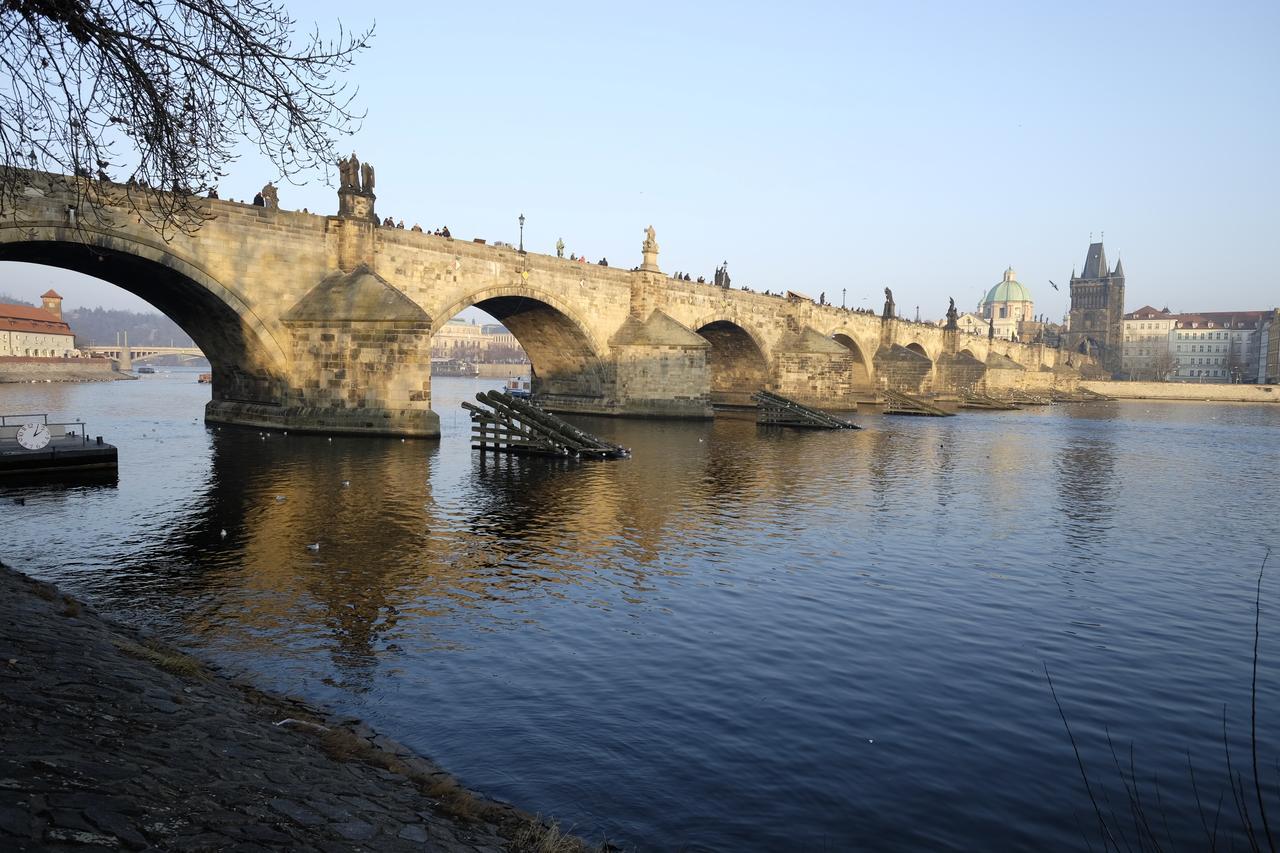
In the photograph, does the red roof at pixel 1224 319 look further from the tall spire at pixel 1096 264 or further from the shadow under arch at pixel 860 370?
the shadow under arch at pixel 860 370

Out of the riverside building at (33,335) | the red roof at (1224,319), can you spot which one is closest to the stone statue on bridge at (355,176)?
the riverside building at (33,335)

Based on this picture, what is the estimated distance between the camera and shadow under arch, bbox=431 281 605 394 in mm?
42750

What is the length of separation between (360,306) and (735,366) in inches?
1429

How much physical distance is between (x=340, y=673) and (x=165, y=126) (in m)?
5.29

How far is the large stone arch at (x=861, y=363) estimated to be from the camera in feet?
255

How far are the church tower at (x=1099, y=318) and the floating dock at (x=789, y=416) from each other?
150397 millimetres

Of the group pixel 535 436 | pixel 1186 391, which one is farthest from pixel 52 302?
pixel 1186 391

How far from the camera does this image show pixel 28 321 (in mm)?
113188

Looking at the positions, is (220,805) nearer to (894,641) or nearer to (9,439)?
(894,641)

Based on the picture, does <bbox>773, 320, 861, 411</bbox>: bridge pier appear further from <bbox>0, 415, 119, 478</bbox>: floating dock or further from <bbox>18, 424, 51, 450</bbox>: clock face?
<bbox>18, 424, 51, 450</bbox>: clock face

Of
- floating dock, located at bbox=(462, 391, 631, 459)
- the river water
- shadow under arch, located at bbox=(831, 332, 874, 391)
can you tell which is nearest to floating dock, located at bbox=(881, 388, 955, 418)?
shadow under arch, located at bbox=(831, 332, 874, 391)

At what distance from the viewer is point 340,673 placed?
864 cm

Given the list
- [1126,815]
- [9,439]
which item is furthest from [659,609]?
[9,439]

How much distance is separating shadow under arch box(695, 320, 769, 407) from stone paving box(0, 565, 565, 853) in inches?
2079
